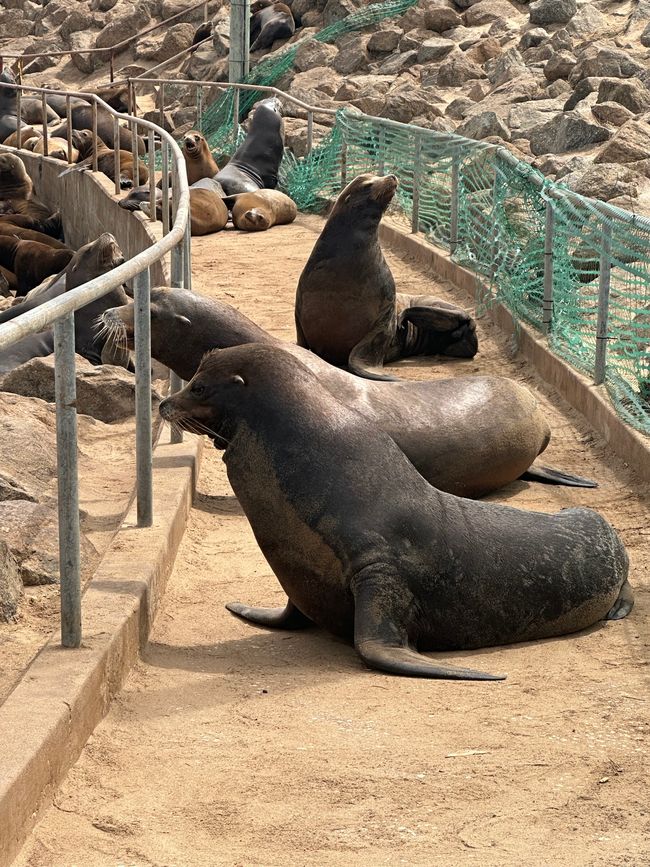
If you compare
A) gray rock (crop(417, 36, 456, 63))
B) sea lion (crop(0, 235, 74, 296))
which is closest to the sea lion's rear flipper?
sea lion (crop(0, 235, 74, 296))

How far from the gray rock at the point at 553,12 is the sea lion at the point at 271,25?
22.3 feet

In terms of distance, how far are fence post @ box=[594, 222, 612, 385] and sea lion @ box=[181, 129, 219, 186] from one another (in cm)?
1035

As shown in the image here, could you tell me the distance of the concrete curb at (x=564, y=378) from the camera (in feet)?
21.1

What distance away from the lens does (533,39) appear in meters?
23.0

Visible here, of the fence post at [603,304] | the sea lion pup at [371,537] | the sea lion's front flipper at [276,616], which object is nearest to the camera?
the sea lion pup at [371,537]

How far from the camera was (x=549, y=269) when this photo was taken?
849cm

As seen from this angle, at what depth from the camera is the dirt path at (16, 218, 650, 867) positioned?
283 cm

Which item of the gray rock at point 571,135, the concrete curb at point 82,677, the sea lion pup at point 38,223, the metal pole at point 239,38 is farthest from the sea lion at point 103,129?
the concrete curb at point 82,677

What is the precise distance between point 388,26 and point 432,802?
25.0m

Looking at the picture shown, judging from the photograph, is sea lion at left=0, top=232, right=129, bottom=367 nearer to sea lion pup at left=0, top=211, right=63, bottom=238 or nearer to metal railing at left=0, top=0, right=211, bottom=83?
sea lion pup at left=0, top=211, right=63, bottom=238

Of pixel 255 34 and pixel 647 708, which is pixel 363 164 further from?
pixel 255 34

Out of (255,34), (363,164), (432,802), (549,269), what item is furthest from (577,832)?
(255,34)

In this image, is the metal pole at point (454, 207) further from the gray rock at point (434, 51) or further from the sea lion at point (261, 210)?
the gray rock at point (434, 51)

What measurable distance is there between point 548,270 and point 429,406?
9.53ft
